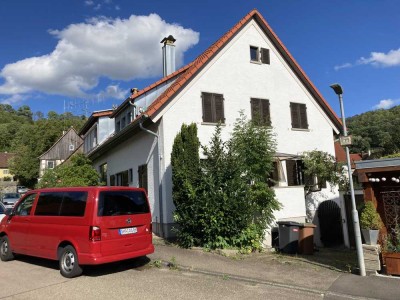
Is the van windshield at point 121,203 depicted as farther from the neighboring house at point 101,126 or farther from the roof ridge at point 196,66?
the neighboring house at point 101,126

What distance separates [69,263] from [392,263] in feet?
23.0

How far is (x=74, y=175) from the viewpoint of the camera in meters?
20.7

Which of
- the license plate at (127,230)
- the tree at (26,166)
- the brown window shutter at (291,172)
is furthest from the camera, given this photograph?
the tree at (26,166)

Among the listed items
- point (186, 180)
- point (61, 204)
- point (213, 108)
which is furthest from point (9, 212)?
point (213, 108)

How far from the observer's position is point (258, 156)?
12.2 m

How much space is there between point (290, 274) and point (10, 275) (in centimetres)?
634

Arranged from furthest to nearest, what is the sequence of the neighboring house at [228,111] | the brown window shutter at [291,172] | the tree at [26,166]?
the tree at [26,166] < the brown window shutter at [291,172] < the neighboring house at [228,111]

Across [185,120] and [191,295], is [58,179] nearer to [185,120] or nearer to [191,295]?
[185,120]

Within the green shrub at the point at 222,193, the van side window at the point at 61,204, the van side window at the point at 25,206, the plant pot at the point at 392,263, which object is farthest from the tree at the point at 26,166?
the plant pot at the point at 392,263

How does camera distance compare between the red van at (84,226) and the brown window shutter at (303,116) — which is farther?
the brown window shutter at (303,116)

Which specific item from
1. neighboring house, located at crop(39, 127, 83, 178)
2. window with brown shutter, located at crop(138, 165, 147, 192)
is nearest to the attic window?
window with brown shutter, located at crop(138, 165, 147, 192)

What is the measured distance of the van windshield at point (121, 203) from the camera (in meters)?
7.67

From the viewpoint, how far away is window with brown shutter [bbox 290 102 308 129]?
1734 centimetres

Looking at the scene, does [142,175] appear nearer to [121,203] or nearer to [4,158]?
[121,203]
